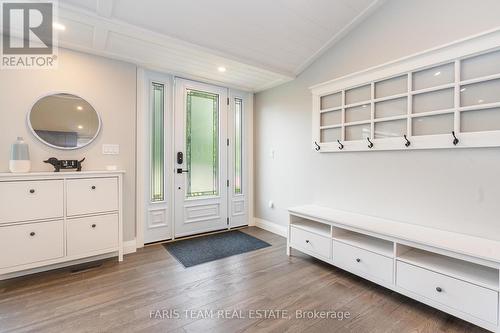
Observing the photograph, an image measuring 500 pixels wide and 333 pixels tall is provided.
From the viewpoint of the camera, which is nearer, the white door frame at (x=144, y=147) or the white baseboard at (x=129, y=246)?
the white baseboard at (x=129, y=246)

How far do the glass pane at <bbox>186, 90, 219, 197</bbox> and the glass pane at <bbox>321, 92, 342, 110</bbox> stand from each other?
168 cm

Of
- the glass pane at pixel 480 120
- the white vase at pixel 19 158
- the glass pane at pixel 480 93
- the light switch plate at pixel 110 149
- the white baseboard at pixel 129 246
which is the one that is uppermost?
the glass pane at pixel 480 93

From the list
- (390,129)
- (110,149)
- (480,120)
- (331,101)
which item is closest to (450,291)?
(480,120)

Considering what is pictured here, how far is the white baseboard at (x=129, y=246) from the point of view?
3033mm

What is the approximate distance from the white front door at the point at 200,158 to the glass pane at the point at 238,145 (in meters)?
0.21

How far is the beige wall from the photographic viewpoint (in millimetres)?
2414

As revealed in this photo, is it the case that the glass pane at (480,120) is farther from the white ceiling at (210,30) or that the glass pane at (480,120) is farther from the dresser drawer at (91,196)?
the dresser drawer at (91,196)

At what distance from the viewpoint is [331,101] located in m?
3.10

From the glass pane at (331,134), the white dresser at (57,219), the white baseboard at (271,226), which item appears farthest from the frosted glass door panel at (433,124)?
the white dresser at (57,219)

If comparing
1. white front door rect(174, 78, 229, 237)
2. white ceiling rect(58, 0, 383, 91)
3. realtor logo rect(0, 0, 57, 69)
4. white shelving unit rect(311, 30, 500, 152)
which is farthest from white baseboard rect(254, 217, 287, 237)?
realtor logo rect(0, 0, 57, 69)

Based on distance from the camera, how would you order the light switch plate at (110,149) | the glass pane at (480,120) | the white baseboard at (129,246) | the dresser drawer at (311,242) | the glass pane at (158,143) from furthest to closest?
1. the glass pane at (158,143)
2. the white baseboard at (129,246)
3. the light switch plate at (110,149)
4. the dresser drawer at (311,242)
5. the glass pane at (480,120)

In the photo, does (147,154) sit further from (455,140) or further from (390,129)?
(455,140)

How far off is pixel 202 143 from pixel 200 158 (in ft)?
0.79

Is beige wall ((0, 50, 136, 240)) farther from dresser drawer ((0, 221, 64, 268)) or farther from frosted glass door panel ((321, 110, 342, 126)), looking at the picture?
frosted glass door panel ((321, 110, 342, 126))
